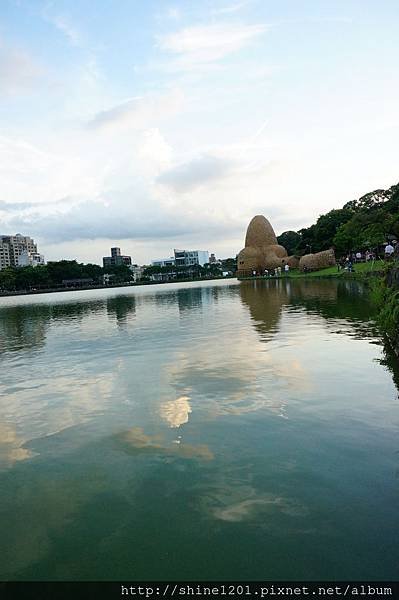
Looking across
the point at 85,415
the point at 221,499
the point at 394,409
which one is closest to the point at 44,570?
the point at 221,499

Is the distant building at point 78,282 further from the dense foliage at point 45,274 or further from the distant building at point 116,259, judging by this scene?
the distant building at point 116,259

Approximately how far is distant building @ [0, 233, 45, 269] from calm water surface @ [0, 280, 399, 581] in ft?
511

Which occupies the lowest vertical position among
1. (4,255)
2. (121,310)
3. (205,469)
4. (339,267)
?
(205,469)

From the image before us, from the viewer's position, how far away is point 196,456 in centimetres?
502

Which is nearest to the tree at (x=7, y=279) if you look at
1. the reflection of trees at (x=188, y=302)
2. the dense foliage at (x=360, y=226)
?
the dense foliage at (x=360, y=226)

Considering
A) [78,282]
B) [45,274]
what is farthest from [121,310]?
[78,282]

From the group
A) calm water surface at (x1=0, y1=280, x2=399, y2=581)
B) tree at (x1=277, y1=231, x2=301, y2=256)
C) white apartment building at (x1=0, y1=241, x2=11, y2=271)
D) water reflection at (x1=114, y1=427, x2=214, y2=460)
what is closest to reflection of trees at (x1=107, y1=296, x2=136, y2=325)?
calm water surface at (x1=0, y1=280, x2=399, y2=581)

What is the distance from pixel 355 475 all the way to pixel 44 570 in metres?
2.89

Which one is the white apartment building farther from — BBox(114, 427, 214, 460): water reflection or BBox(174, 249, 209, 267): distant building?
BBox(114, 427, 214, 460): water reflection

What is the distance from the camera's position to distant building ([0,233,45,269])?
158163mm

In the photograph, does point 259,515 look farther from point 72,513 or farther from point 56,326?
point 56,326

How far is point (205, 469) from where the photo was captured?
4695mm

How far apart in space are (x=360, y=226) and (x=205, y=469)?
34469mm

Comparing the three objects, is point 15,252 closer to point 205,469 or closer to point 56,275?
point 56,275
